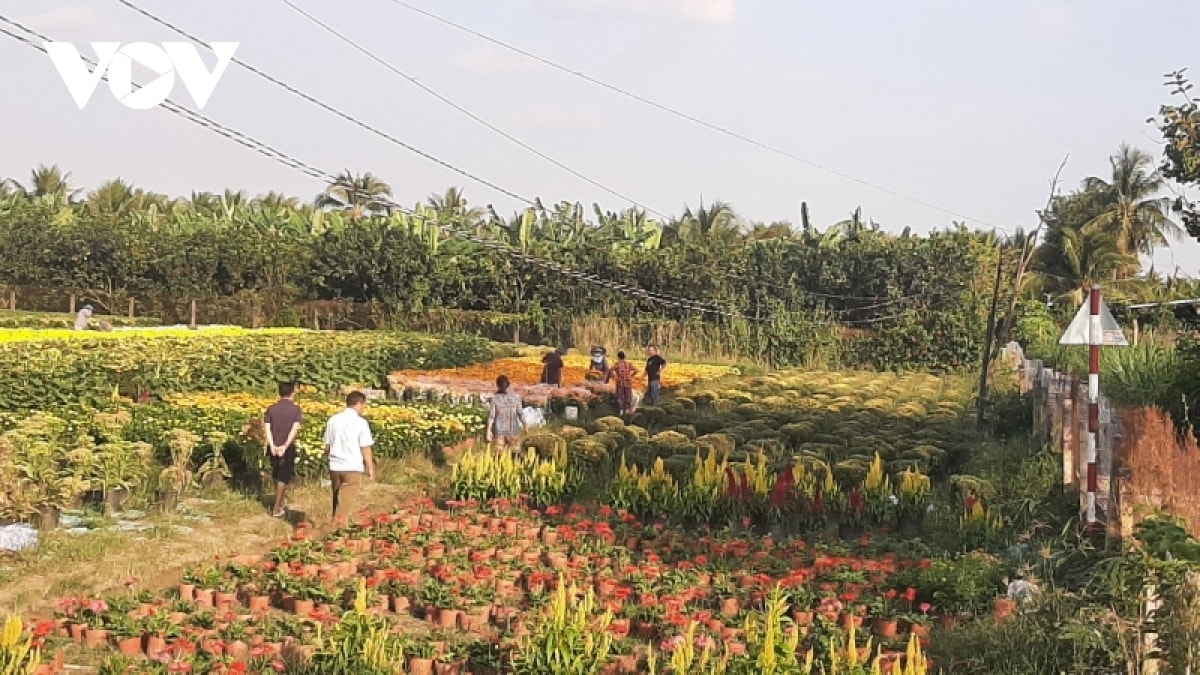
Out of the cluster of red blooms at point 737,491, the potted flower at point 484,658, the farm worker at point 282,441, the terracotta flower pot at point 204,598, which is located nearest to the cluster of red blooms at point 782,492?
the cluster of red blooms at point 737,491

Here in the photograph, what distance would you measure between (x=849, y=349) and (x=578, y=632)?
27.2 m

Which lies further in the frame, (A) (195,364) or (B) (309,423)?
(A) (195,364)

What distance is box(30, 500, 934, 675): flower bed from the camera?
6109 millimetres

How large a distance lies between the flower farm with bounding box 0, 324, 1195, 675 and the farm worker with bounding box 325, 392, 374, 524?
32cm

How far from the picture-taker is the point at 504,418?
524 inches

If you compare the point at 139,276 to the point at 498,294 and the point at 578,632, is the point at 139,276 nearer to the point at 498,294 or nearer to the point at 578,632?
the point at 498,294

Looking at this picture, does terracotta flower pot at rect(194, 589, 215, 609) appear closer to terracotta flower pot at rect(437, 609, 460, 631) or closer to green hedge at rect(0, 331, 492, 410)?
terracotta flower pot at rect(437, 609, 460, 631)

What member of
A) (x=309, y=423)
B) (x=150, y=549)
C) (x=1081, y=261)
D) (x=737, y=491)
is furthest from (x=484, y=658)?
(x=1081, y=261)

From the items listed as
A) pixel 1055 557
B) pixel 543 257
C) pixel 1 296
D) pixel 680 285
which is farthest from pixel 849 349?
pixel 1 296

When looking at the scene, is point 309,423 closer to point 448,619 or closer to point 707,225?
point 448,619

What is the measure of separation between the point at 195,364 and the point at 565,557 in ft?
35.7

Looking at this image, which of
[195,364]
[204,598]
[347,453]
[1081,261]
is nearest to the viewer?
[204,598]

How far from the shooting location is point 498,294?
118 ft

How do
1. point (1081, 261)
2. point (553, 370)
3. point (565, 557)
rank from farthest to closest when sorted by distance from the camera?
point (1081, 261), point (553, 370), point (565, 557)
